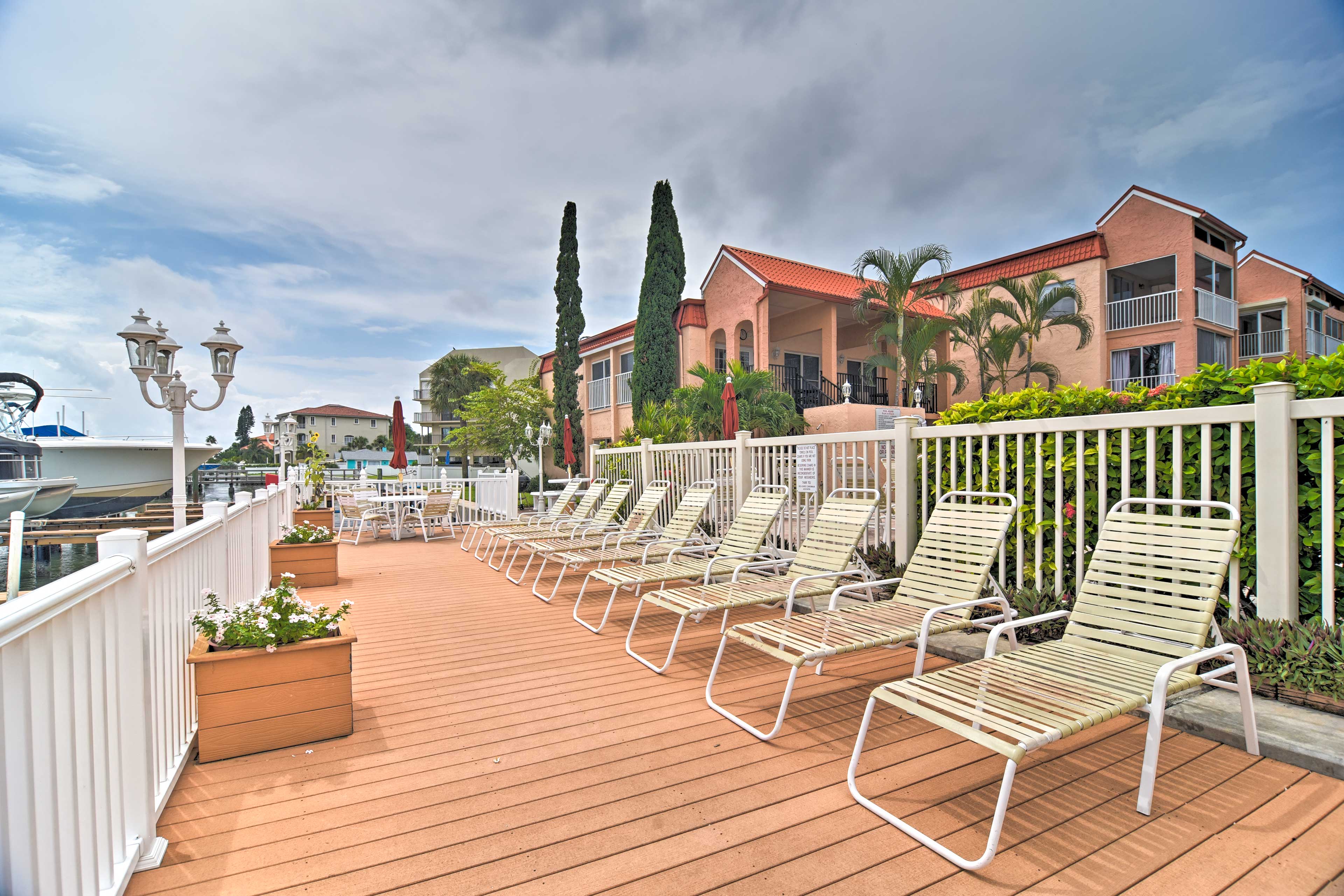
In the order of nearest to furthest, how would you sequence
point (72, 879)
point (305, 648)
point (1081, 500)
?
point (72, 879) → point (305, 648) → point (1081, 500)

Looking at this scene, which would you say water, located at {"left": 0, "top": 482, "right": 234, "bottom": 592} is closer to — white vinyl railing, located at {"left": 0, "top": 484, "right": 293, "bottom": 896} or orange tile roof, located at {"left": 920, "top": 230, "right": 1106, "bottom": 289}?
white vinyl railing, located at {"left": 0, "top": 484, "right": 293, "bottom": 896}

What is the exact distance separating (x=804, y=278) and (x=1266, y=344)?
17584mm

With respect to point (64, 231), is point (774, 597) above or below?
below

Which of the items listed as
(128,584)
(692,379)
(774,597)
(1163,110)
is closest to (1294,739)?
(774,597)

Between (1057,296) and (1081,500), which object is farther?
(1057,296)

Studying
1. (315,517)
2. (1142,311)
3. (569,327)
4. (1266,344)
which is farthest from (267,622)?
(1266,344)

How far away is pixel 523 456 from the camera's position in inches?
1087

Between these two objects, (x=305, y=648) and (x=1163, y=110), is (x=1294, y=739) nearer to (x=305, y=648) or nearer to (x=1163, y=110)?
(x=305, y=648)

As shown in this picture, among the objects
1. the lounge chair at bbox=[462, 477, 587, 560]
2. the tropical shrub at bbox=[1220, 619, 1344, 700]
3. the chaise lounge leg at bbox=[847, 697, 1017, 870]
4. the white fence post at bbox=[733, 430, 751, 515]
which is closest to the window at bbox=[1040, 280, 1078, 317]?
the white fence post at bbox=[733, 430, 751, 515]

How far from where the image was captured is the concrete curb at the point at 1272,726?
242cm

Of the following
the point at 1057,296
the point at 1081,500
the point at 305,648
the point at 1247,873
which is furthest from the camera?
the point at 1057,296

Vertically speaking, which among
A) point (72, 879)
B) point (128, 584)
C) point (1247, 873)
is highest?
point (128, 584)

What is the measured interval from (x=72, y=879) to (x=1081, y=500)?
4.64 meters

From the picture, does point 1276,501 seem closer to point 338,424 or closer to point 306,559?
point 306,559
